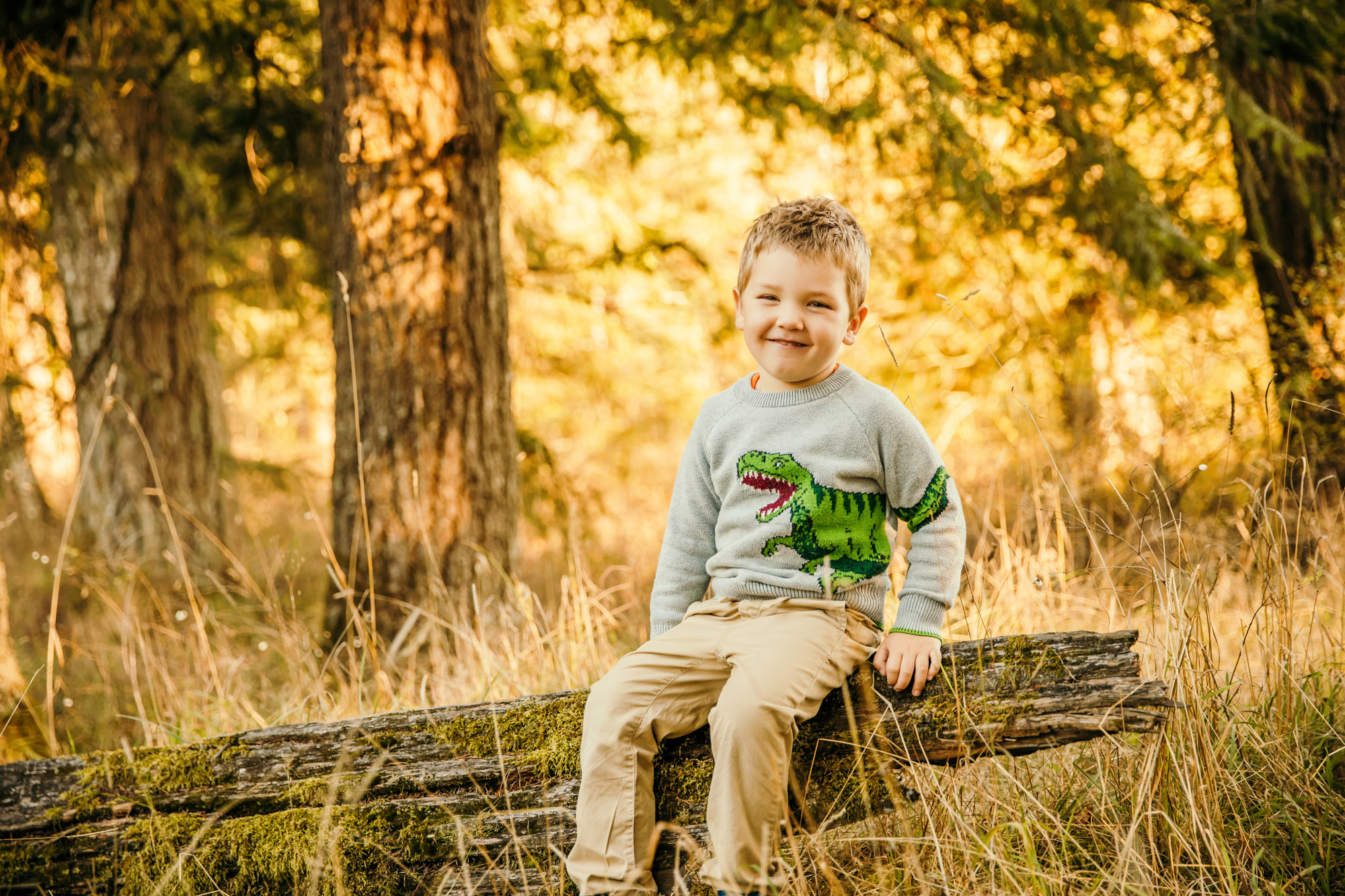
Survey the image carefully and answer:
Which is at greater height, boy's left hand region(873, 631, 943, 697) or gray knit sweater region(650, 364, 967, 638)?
gray knit sweater region(650, 364, 967, 638)

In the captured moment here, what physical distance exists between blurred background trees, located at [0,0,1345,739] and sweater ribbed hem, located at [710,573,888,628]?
875 mm

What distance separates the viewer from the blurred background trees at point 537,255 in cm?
400

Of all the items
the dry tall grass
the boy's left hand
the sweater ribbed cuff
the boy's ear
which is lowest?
the dry tall grass

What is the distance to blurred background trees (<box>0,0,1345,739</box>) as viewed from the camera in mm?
3996

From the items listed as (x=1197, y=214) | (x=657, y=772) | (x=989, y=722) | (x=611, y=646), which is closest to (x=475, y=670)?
(x=611, y=646)

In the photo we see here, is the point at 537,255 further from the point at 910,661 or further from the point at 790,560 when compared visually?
the point at 910,661

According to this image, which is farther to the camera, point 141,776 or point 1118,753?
point 141,776

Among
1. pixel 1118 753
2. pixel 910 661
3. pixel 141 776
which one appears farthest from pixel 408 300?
pixel 1118 753

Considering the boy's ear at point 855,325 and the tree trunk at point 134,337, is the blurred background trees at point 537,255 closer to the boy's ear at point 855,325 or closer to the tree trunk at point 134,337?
the tree trunk at point 134,337

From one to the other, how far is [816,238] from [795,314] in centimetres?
19

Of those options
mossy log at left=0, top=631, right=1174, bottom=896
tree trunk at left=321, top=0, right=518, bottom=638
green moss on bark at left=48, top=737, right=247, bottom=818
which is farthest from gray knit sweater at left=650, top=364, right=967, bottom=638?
tree trunk at left=321, top=0, right=518, bottom=638

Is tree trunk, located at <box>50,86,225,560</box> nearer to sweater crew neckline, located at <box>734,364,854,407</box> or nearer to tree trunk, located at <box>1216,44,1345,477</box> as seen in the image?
sweater crew neckline, located at <box>734,364,854,407</box>

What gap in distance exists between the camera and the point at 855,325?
89.9 inches

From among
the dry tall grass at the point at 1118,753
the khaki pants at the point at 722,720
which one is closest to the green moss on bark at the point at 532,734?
the khaki pants at the point at 722,720
